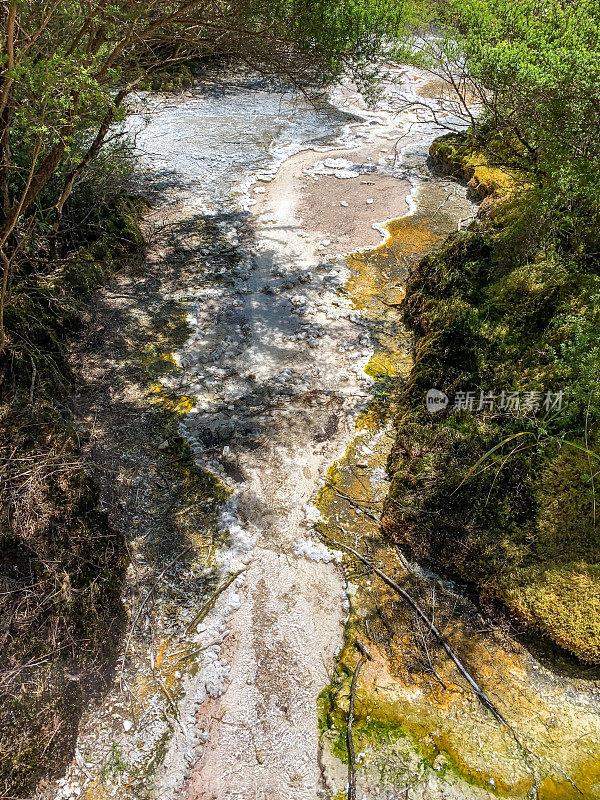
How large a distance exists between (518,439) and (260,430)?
1.99m

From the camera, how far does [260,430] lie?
450 centimetres

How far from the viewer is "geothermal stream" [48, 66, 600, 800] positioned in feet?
8.87

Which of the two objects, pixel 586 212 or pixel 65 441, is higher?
pixel 586 212

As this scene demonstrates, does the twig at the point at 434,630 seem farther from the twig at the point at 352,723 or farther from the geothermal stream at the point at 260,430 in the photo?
the twig at the point at 352,723

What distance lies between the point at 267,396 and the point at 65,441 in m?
1.82

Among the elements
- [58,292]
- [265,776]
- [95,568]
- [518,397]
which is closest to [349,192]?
[58,292]

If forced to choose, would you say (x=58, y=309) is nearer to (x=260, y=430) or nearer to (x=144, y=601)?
(x=260, y=430)

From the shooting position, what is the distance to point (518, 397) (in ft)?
12.9

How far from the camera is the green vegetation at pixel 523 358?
332 centimetres

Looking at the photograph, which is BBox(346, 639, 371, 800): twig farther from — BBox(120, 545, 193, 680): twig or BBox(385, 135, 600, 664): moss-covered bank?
BBox(120, 545, 193, 680): twig

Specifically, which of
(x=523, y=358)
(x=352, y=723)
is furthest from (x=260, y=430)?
(x=352, y=723)

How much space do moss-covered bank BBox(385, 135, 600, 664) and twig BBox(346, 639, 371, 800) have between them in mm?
770

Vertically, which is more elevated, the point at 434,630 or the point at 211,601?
the point at 434,630

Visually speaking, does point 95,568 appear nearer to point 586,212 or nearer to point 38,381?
point 38,381
